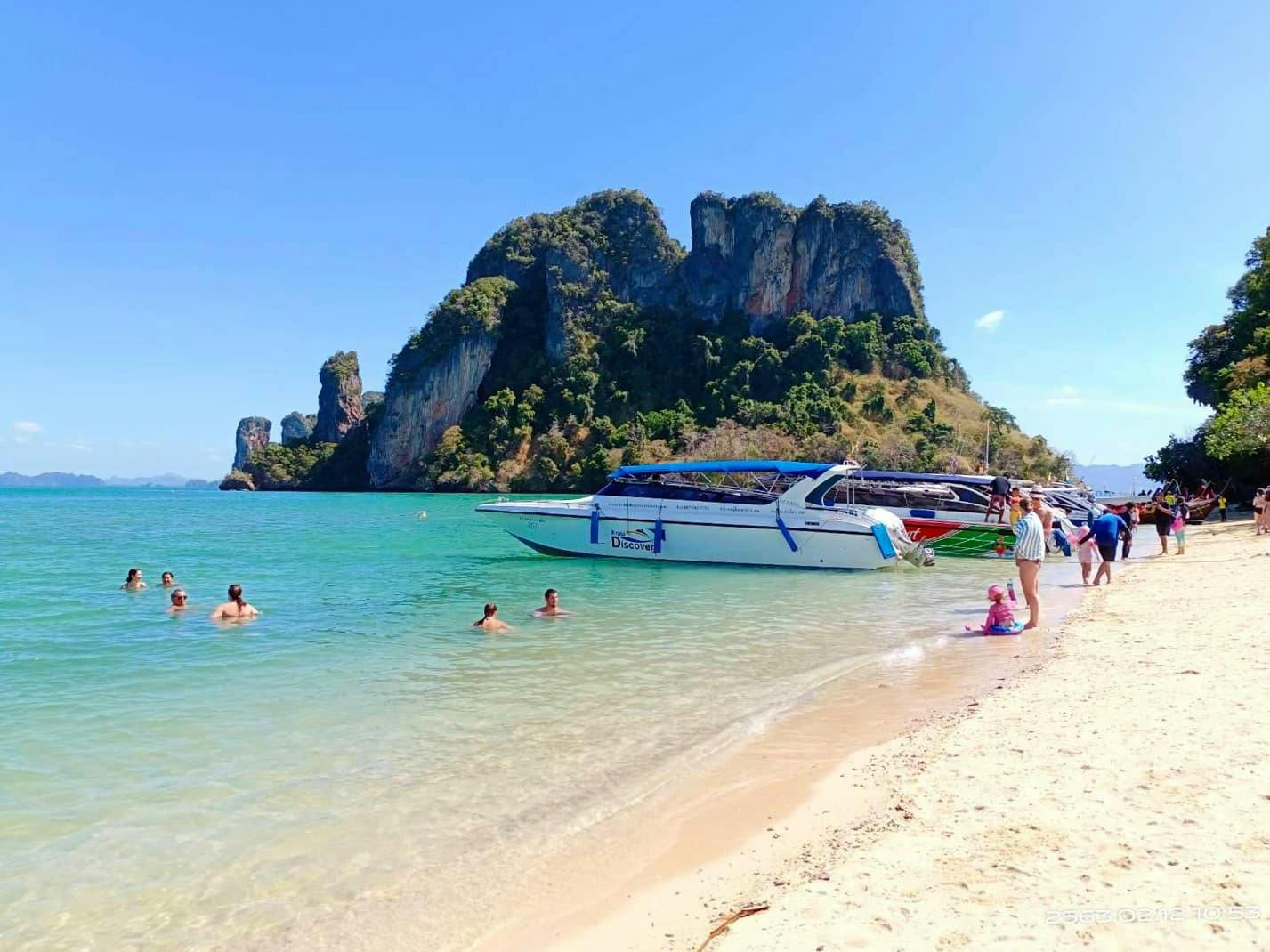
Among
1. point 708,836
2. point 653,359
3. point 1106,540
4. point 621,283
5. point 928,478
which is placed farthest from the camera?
point 621,283

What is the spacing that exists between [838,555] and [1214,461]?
108 ft

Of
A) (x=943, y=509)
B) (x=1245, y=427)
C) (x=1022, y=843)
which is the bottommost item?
(x=1022, y=843)

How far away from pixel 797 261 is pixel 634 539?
313 ft

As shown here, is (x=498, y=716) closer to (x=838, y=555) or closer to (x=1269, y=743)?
(x=1269, y=743)

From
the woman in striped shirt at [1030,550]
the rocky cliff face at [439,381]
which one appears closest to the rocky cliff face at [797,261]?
the rocky cliff face at [439,381]

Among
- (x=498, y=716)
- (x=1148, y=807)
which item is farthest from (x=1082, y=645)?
(x=498, y=716)

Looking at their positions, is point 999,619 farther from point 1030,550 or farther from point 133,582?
point 133,582

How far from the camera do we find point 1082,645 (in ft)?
30.4

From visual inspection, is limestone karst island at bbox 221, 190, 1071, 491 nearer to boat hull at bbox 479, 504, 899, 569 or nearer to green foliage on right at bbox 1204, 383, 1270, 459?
green foliage on right at bbox 1204, 383, 1270, 459

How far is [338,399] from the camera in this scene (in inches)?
5463

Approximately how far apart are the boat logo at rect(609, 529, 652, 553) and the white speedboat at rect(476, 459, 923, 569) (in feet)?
0.08

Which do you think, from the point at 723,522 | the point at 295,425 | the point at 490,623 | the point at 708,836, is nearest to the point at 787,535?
the point at 723,522

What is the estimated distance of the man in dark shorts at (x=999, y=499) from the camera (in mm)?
23609

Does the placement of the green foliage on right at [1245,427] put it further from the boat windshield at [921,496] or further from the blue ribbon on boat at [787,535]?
the blue ribbon on boat at [787,535]
